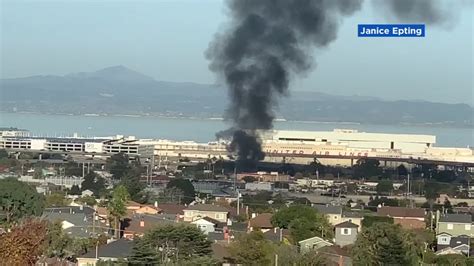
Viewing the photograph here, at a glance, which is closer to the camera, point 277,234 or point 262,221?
point 277,234

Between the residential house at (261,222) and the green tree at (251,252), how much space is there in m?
3.82

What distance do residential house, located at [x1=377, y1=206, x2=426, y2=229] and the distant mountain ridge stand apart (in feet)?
312

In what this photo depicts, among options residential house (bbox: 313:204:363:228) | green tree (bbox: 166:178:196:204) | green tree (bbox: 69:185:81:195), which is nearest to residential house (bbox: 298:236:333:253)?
residential house (bbox: 313:204:363:228)

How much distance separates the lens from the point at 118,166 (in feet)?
110

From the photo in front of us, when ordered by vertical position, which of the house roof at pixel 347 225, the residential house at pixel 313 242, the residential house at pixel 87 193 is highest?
the residential house at pixel 87 193


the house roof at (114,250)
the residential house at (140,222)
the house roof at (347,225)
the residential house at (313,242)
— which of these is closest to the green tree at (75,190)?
the residential house at (140,222)

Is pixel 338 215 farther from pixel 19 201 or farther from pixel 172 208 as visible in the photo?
pixel 19 201

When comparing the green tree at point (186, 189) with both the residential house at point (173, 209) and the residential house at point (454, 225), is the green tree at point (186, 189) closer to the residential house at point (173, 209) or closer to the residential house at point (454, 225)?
the residential house at point (173, 209)

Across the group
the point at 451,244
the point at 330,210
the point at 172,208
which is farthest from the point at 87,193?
the point at 451,244

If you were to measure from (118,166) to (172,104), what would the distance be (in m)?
103

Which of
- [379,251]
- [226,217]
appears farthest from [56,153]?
[379,251]

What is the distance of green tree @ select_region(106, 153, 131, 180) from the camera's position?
1194 inches

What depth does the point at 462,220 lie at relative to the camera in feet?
56.2

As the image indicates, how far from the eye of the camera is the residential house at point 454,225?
54.9 feet
